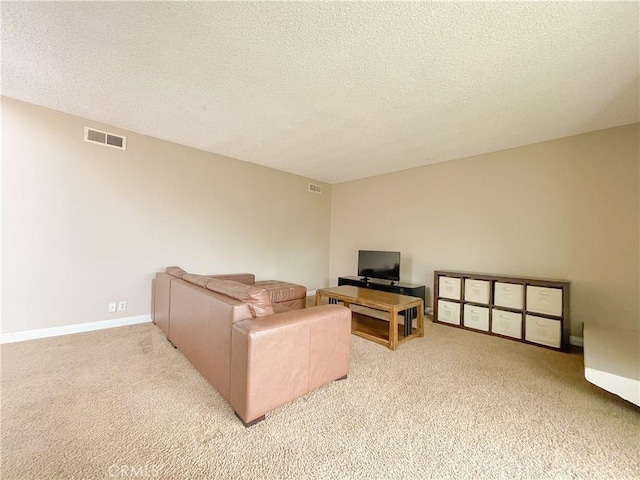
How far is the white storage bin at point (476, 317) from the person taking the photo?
3.29 metres

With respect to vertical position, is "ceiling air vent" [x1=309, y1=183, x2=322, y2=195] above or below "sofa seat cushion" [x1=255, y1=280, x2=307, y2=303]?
above

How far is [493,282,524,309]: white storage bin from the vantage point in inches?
121

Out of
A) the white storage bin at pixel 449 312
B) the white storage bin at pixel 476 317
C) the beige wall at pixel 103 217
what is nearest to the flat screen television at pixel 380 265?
the white storage bin at pixel 449 312

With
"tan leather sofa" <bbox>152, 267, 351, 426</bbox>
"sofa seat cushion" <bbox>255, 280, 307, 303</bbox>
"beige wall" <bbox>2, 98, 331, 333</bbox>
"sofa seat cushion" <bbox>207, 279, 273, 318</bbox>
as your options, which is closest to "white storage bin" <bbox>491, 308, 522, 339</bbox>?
"tan leather sofa" <bbox>152, 267, 351, 426</bbox>

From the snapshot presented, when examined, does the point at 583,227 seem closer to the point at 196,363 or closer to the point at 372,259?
the point at 372,259

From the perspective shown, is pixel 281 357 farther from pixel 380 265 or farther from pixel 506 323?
pixel 380 265

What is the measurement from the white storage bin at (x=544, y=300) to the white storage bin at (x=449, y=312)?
798mm

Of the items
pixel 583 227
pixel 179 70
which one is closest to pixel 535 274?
pixel 583 227

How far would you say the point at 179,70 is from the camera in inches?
80.7

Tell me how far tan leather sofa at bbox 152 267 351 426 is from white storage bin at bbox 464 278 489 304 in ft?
7.44

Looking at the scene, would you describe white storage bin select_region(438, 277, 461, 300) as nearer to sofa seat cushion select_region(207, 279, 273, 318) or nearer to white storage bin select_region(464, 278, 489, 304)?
white storage bin select_region(464, 278, 489, 304)

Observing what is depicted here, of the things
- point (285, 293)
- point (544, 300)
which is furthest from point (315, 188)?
point (544, 300)

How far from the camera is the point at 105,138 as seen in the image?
3059mm

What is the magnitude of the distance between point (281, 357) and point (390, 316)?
151 centimetres
